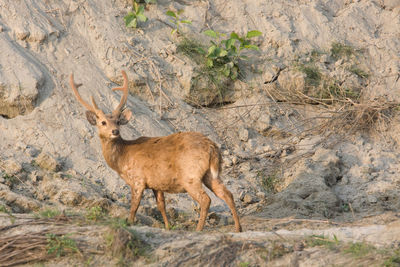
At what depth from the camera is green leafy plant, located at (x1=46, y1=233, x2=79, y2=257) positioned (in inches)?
250

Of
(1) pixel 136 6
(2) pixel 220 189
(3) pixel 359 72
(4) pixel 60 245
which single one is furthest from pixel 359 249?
(1) pixel 136 6

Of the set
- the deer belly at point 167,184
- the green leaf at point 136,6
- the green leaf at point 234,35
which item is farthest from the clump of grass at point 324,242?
the green leaf at point 136,6

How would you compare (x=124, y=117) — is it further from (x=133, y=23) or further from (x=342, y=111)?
(x=342, y=111)

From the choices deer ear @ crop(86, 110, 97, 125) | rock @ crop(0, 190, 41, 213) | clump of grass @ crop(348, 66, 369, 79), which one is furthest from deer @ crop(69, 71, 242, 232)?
clump of grass @ crop(348, 66, 369, 79)

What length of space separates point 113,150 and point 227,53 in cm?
421

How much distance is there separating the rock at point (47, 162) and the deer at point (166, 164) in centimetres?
112

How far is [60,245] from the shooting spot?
640 centimetres

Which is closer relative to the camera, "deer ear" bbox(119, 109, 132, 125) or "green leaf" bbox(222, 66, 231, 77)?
"deer ear" bbox(119, 109, 132, 125)

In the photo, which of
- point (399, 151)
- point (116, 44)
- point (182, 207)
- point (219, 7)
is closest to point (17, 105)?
point (116, 44)

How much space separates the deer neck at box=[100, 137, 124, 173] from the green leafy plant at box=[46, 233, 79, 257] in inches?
98.9

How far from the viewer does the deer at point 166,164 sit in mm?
8172

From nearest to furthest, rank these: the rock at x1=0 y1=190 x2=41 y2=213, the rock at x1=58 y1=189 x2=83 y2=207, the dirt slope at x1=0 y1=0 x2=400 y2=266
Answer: the rock at x1=0 y1=190 x2=41 y2=213, the rock at x1=58 y1=189 x2=83 y2=207, the dirt slope at x1=0 y1=0 x2=400 y2=266

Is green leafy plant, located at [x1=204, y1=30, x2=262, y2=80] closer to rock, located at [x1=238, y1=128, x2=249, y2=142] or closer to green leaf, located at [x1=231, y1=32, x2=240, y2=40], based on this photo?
green leaf, located at [x1=231, y1=32, x2=240, y2=40]

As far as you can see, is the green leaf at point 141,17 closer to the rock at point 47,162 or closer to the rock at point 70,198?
the rock at point 47,162
